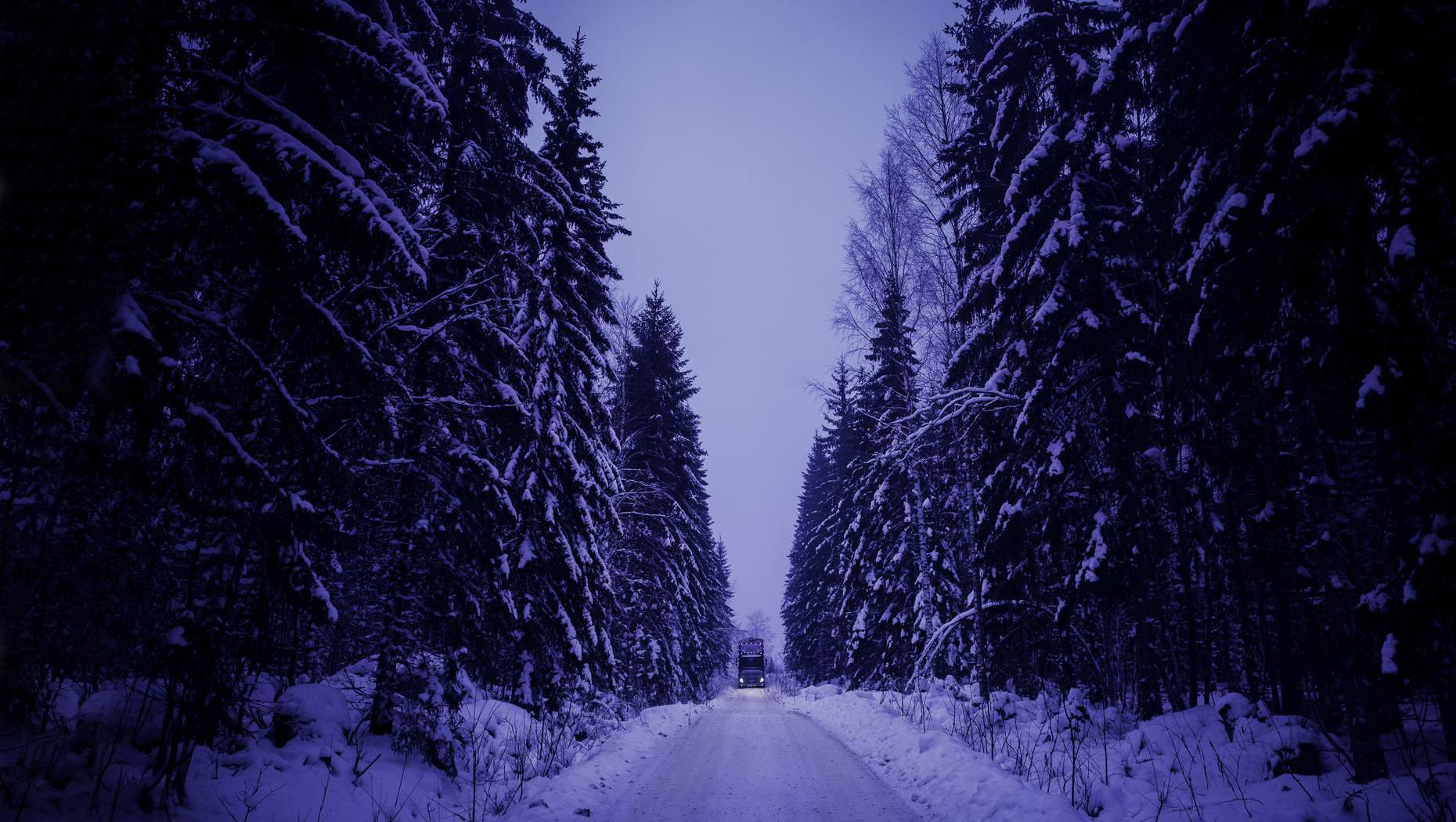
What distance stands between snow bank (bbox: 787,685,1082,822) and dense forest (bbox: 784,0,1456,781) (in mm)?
2404

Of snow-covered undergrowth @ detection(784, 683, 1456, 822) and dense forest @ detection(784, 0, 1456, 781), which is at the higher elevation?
dense forest @ detection(784, 0, 1456, 781)

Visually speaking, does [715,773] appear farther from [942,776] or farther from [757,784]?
[942,776]

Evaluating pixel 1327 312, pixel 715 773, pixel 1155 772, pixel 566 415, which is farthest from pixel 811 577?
pixel 1327 312

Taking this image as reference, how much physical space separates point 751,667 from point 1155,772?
1868 inches

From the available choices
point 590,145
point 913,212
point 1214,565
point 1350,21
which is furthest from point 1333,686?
point 590,145

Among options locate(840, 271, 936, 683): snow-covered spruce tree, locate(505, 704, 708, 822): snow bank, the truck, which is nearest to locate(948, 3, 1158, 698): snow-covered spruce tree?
locate(840, 271, 936, 683): snow-covered spruce tree

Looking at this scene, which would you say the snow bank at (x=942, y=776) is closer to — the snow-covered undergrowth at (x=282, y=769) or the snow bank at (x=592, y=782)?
the snow bank at (x=592, y=782)

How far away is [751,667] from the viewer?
50.6 metres

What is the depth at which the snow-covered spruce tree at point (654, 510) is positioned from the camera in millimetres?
20156

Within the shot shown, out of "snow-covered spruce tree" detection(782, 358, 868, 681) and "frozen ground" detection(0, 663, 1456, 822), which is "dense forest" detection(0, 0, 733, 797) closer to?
"frozen ground" detection(0, 663, 1456, 822)

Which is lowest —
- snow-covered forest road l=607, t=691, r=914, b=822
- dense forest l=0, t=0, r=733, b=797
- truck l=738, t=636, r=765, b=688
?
truck l=738, t=636, r=765, b=688

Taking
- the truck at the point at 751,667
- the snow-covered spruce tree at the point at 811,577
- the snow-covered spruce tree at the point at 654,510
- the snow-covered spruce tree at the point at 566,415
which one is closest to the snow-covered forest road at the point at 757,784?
the snow-covered spruce tree at the point at 566,415

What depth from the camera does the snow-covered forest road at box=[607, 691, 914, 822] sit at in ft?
22.7

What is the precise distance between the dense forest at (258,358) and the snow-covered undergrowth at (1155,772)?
21.1 ft
